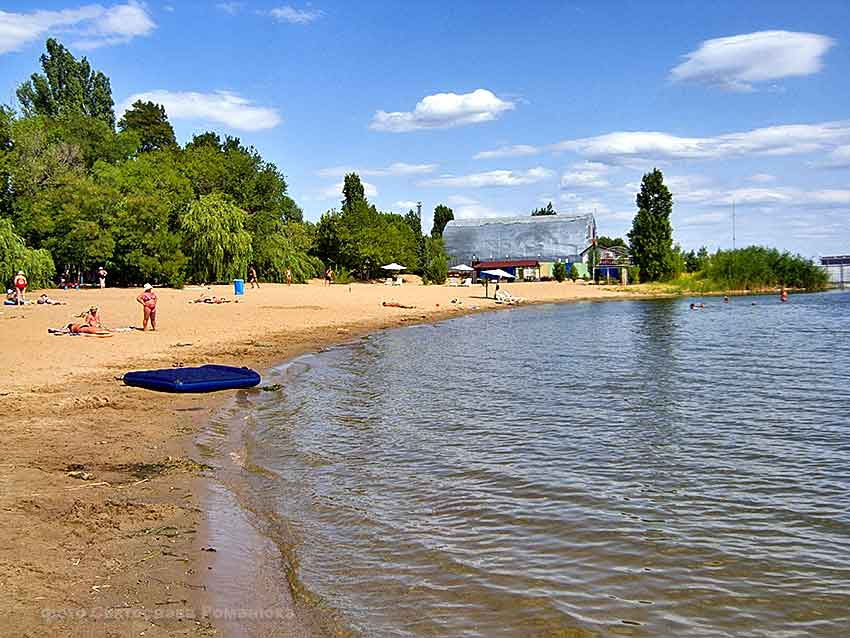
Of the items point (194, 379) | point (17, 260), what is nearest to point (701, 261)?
point (17, 260)

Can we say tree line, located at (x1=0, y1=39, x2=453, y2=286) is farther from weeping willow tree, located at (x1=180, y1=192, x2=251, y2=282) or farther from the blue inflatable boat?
the blue inflatable boat

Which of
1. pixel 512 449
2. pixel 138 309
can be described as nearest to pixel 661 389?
pixel 512 449

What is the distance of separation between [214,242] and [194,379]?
Result: 39452 mm

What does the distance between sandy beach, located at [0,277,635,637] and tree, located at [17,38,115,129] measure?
202 feet

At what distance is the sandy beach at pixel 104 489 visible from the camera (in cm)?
506

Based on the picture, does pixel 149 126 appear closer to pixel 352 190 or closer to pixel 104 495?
pixel 352 190

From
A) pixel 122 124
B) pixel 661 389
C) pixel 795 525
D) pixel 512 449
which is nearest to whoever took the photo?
pixel 795 525

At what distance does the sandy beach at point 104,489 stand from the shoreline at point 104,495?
0.02 metres

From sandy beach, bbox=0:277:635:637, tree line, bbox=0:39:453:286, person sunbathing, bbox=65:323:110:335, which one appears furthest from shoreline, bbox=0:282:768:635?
tree line, bbox=0:39:453:286

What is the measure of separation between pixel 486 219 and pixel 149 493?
89.4 meters

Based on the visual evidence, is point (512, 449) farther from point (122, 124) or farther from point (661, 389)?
point (122, 124)

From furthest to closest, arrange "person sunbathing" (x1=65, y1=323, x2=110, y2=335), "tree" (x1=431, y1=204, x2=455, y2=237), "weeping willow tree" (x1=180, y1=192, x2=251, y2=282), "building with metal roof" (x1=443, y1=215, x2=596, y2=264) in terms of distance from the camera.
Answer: "tree" (x1=431, y1=204, x2=455, y2=237), "building with metal roof" (x1=443, y1=215, x2=596, y2=264), "weeping willow tree" (x1=180, y1=192, x2=251, y2=282), "person sunbathing" (x1=65, y1=323, x2=110, y2=335)

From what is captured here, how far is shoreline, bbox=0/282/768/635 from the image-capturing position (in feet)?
16.8

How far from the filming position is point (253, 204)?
206 ft
